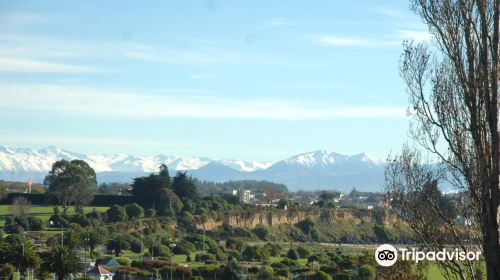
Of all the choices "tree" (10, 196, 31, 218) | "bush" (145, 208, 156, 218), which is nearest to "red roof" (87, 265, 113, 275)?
"tree" (10, 196, 31, 218)

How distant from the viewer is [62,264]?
138 ft

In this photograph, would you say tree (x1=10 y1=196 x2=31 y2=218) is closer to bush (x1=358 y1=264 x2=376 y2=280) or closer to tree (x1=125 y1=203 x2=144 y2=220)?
tree (x1=125 y1=203 x2=144 y2=220)

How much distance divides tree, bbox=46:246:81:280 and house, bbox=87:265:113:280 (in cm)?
101

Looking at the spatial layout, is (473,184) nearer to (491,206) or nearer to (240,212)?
(491,206)

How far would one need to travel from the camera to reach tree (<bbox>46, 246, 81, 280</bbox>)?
42.1 meters

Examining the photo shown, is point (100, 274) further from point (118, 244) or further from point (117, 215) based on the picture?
point (117, 215)

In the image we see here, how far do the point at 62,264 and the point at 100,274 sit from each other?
2.44 metres

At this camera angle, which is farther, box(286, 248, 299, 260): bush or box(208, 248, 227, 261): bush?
box(286, 248, 299, 260): bush

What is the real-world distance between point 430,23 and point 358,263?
35.9 meters

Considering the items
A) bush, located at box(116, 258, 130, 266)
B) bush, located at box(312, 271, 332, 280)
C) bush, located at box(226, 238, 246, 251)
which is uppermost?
bush, located at box(226, 238, 246, 251)

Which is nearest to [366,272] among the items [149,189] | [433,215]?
[433,215]

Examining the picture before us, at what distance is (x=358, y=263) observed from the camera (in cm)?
5062

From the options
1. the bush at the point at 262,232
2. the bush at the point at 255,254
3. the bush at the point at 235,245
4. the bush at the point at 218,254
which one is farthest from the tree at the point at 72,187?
the bush at the point at 255,254

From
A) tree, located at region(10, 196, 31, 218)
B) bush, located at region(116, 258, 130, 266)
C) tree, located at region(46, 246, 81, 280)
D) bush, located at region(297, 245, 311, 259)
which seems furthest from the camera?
tree, located at region(10, 196, 31, 218)
